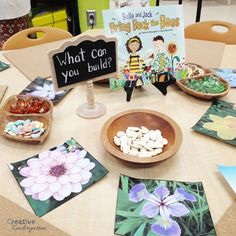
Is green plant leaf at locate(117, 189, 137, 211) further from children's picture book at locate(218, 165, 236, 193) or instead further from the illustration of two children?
the illustration of two children

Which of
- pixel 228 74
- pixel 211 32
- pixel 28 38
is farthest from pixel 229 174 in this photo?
pixel 28 38

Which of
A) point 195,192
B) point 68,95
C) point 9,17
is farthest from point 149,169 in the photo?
Answer: point 9,17

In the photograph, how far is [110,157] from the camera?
2.67 ft

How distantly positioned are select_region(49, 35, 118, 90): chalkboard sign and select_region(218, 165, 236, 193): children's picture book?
1.52 ft

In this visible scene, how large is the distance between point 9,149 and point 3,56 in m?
0.71

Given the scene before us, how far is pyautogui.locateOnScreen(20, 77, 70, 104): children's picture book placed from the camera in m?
1.05

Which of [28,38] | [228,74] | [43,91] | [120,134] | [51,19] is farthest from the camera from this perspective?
[51,19]

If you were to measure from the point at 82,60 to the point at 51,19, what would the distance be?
207 cm

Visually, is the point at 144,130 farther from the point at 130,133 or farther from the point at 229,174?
the point at 229,174

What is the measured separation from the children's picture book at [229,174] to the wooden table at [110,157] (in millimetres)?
17

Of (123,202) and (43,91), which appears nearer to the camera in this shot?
(123,202)

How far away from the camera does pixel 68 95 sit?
108cm

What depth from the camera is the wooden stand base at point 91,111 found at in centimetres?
97

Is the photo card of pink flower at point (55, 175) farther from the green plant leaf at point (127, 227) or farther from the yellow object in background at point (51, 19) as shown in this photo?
the yellow object in background at point (51, 19)
